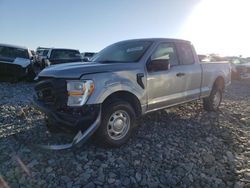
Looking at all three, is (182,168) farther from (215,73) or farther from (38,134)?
(215,73)

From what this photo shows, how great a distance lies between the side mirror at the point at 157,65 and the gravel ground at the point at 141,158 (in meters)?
1.33

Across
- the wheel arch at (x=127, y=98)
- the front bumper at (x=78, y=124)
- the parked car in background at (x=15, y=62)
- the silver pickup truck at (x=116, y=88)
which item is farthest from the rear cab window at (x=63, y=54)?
the front bumper at (x=78, y=124)

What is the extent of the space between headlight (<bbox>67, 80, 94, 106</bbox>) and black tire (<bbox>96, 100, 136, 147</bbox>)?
407 millimetres

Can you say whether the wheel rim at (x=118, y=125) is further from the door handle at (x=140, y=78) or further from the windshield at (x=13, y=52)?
the windshield at (x=13, y=52)

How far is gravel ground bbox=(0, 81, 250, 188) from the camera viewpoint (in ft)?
10.5

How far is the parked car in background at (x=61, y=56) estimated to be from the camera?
12.3 m

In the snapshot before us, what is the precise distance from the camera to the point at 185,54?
18.4 ft

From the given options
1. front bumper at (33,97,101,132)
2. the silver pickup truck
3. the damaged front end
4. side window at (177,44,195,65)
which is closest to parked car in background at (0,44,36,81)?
the silver pickup truck

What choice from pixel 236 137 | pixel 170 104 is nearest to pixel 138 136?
pixel 170 104

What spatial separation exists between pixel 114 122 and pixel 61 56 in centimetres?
Result: 981

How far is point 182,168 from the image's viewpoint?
11.6 ft

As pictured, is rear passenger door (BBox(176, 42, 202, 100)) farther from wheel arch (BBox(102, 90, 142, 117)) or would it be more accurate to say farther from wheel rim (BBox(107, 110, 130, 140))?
wheel rim (BBox(107, 110, 130, 140))

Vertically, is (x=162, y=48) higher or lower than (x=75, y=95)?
higher

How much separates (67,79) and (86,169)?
1.33 meters
